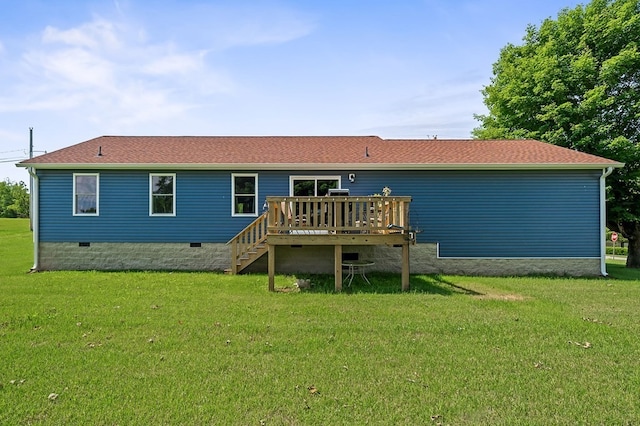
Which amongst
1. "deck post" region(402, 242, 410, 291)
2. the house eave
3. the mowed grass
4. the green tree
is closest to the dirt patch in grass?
the mowed grass

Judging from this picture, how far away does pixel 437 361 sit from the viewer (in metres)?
4.17

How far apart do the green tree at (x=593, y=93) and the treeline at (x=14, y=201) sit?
5962cm

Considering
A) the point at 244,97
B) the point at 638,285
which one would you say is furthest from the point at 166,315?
the point at 638,285

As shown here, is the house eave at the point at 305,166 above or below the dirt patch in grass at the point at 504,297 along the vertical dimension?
above

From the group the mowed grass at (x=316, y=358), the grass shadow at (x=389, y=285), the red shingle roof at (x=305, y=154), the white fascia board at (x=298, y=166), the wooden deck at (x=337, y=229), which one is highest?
the red shingle roof at (x=305, y=154)

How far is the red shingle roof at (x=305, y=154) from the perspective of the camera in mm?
10906

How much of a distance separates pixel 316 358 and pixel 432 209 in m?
7.88

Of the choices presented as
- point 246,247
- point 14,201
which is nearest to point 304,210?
point 246,247

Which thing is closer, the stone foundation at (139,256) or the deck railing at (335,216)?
the deck railing at (335,216)

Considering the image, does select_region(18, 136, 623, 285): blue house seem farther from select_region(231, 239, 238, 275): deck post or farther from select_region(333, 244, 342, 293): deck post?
select_region(333, 244, 342, 293): deck post

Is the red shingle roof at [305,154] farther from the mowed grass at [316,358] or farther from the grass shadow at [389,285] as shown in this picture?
the mowed grass at [316,358]

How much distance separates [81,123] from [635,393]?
19566mm

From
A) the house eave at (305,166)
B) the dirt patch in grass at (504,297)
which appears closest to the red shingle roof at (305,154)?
the house eave at (305,166)

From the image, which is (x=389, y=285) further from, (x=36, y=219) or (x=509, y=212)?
(x=36, y=219)
